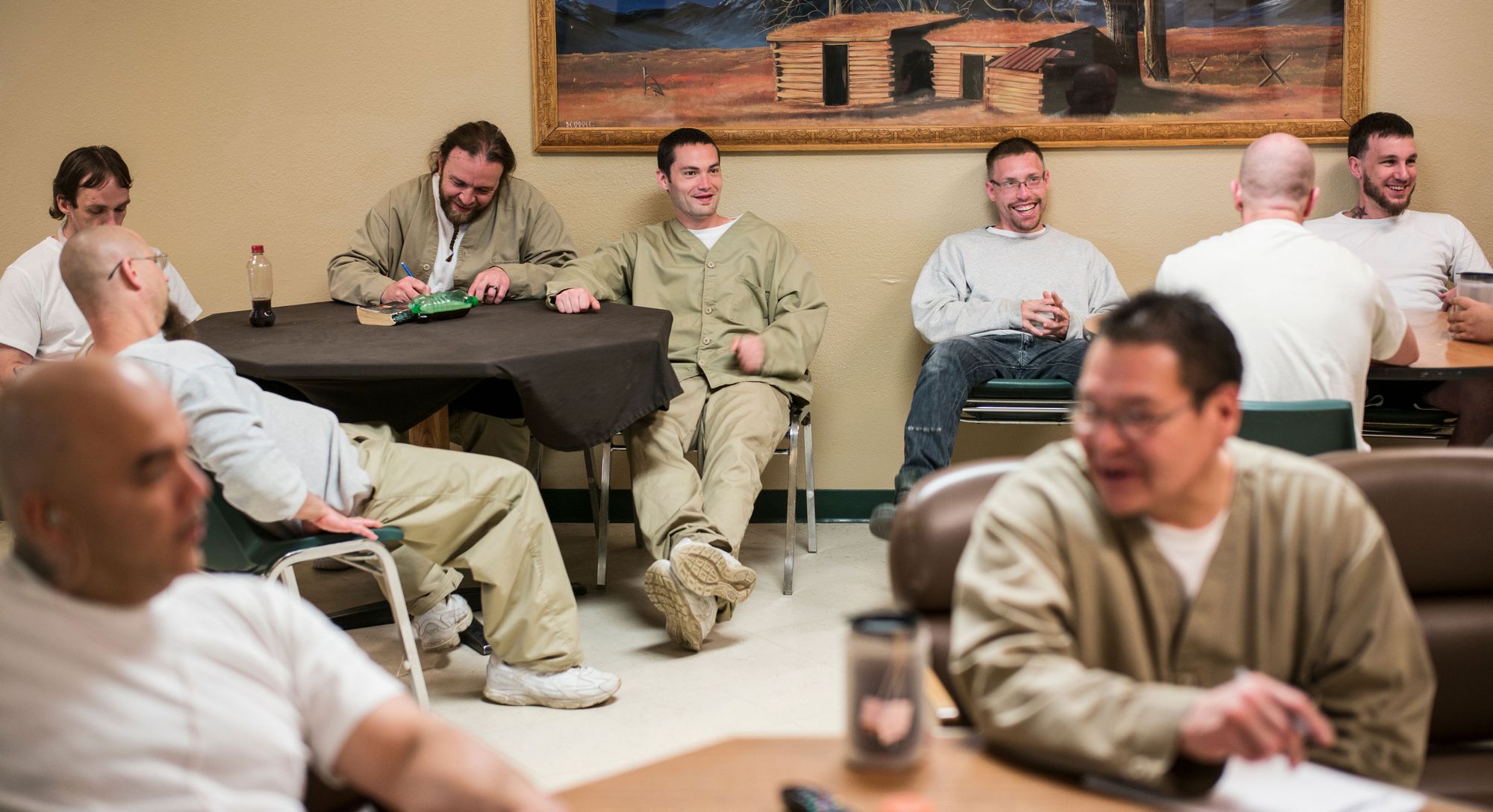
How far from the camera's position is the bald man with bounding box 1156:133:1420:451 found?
2.74 metres

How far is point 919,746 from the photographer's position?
1222mm

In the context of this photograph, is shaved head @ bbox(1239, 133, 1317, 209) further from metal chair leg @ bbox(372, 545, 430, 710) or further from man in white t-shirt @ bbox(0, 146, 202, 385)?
man in white t-shirt @ bbox(0, 146, 202, 385)

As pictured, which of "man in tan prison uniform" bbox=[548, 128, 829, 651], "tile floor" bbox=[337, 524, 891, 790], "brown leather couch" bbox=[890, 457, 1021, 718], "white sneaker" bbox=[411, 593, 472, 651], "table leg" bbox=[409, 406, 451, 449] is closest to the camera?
"brown leather couch" bbox=[890, 457, 1021, 718]

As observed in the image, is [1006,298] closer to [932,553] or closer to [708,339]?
[708,339]

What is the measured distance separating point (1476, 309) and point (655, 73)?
107 inches

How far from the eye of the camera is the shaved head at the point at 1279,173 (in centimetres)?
289

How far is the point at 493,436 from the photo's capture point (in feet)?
14.7

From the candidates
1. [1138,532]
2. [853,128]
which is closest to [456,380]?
[853,128]

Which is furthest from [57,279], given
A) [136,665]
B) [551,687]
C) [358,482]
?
[136,665]

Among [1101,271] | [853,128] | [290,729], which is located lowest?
[290,729]

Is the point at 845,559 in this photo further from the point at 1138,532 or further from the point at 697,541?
the point at 1138,532

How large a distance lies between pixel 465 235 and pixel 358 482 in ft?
5.45

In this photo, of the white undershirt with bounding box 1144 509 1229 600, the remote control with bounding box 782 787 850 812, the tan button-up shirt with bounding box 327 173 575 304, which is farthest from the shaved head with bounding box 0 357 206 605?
the tan button-up shirt with bounding box 327 173 575 304

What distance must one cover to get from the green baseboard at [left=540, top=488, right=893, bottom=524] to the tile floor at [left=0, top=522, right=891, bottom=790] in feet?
0.93
